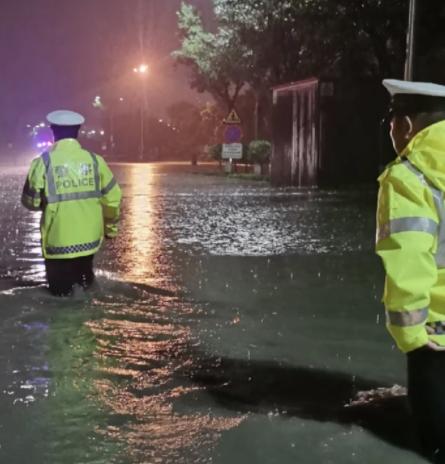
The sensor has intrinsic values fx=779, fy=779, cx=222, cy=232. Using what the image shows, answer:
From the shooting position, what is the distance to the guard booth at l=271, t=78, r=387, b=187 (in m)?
21.9

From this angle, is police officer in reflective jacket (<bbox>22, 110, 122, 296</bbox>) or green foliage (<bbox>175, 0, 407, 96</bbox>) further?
green foliage (<bbox>175, 0, 407, 96</bbox>)

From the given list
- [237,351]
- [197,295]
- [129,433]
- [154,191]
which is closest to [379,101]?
[154,191]

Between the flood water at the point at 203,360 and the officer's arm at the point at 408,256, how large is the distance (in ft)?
3.29

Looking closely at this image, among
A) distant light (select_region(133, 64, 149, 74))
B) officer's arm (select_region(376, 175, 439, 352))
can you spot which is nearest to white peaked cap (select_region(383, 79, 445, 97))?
officer's arm (select_region(376, 175, 439, 352))

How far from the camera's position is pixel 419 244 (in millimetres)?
2857

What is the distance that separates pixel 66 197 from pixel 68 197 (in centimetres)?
2

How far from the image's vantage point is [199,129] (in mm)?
74188

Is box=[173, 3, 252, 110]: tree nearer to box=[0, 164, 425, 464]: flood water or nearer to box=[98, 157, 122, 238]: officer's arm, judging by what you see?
box=[0, 164, 425, 464]: flood water

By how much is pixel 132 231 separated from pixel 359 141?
1142 cm

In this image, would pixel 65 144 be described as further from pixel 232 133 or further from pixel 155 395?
pixel 232 133

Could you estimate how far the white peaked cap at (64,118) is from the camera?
267 inches

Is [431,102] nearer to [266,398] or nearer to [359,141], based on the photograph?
[266,398]

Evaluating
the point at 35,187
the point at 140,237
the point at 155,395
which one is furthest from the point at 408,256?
the point at 140,237

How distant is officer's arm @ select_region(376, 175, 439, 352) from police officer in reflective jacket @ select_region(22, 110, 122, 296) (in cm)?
417
